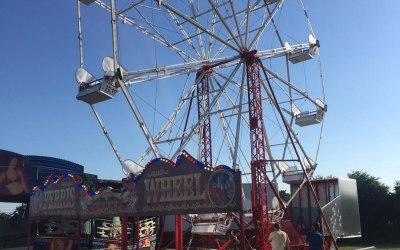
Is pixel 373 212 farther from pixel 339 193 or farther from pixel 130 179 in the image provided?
pixel 130 179

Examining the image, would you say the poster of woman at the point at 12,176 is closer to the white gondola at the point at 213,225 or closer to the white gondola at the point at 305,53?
the white gondola at the point at 213,225

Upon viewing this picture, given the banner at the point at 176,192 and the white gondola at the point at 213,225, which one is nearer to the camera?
the banner at the point at 176,192

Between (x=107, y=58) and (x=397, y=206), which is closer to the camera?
(x=107, y=58)

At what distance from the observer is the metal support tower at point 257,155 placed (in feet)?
56.1

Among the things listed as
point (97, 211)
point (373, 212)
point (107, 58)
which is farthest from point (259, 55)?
point (373, 212)

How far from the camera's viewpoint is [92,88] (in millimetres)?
20047

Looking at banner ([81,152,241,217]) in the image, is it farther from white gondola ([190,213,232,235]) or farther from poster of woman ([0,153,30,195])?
poster of woman ([0,153,30,195])

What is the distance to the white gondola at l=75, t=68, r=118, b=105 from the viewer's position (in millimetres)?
19688

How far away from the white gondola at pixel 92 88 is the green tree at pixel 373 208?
39264mm

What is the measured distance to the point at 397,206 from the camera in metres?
49.6

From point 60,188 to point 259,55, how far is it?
11581 mm

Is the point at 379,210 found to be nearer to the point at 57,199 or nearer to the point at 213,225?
the point at 213,225

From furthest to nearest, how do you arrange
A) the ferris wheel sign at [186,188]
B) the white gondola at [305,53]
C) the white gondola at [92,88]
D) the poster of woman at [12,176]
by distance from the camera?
the poster of woman at [12,176]
the white gondola at [305,53]
the white gondola at [92,88]
the ferris wheel sign at [186,188]

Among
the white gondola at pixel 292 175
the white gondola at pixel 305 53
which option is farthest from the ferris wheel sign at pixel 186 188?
the white gondola at pixel 305 53
